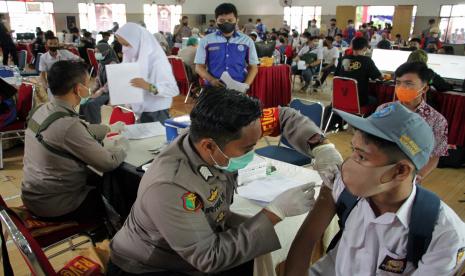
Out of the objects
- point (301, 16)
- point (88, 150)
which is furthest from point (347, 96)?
point (301, 16)

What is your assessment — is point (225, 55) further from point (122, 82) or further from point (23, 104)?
point (23, 104)

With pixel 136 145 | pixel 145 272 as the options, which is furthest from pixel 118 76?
pixel 145 272

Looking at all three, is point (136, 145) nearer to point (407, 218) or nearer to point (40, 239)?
point (40, 239)

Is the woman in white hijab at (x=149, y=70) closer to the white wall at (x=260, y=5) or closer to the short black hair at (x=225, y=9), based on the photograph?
the short black hair at (x=225, y=9)

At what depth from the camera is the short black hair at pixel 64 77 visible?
1908 millimetres

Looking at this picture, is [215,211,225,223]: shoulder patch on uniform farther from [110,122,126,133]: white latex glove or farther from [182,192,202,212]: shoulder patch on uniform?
[110,122,126,133]: white latex glove

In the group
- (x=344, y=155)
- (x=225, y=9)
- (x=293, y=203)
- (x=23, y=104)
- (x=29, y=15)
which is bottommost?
(x=344, y=155)

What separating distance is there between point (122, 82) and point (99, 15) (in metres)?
15.0

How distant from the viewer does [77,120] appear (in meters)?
1.80

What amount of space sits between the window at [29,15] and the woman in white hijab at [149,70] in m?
14.1

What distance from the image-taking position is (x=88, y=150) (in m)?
1.78

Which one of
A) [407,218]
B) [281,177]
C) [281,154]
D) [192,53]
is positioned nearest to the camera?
[407,218]

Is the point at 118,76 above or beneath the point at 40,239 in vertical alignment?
above

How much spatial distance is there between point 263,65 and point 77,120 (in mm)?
4236
